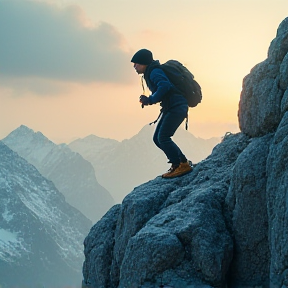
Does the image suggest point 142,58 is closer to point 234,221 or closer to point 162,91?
point 162,91

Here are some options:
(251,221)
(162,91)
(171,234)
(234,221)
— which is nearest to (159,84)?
(162,91)

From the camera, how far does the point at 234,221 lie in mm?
13367

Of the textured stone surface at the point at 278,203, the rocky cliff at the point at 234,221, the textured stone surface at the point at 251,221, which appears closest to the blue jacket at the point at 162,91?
the rocky cliff at the point at 234,221

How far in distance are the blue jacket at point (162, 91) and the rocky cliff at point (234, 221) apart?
182cm

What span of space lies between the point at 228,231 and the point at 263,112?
2.67 metres

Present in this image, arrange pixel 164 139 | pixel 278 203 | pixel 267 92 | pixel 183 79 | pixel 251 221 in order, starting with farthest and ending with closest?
pixel 164 139 < pixel 183 79 < pixel 267 92 < pixel 251 221 < pixel 278 203

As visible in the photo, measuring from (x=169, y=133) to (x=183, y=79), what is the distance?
1.52 m

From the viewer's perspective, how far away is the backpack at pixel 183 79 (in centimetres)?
1612

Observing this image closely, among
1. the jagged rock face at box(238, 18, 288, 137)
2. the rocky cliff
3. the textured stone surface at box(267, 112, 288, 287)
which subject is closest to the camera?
the textured stone surface at box(267, 112, 288, 287)

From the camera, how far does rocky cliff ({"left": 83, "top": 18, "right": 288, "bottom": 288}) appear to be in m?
12.4

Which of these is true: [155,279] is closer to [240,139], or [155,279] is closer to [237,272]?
[237,272]

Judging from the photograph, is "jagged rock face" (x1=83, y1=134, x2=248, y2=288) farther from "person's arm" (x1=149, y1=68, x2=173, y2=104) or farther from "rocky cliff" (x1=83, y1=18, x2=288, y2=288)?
"person's arm" (x1=149, y1=68, x2=173, y2=104)

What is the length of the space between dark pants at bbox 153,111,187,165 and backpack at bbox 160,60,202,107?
53 cm

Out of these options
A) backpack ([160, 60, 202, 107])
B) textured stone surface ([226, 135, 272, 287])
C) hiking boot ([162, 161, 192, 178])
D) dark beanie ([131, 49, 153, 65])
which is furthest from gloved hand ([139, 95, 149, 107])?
textured stone surface ([226, 135, 272, 287])
